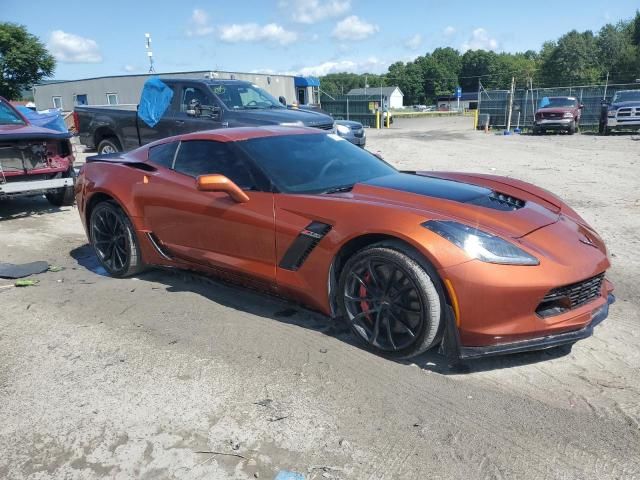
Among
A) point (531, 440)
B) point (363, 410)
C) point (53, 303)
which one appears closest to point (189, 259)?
point (53, 303)

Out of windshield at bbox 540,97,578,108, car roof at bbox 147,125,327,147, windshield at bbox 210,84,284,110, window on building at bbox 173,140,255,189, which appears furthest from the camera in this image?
windshield at bbox 540,97,578,108

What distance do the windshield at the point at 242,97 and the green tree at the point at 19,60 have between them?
1881 inches

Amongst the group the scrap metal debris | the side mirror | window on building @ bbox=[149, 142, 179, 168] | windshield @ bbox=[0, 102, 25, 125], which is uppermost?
windshield @ bbox=[0, 102, 25, 125]

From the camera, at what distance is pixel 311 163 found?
3.97m

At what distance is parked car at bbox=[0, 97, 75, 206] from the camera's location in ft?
23.7

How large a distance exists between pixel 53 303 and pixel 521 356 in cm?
375

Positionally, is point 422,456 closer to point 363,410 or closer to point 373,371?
point 363,410

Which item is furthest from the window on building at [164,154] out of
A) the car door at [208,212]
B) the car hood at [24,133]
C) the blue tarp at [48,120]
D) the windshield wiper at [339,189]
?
the blue tarp at [48,120]

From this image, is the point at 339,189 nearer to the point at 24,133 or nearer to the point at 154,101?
the point at 24,133

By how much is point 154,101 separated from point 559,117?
1874 centimetres

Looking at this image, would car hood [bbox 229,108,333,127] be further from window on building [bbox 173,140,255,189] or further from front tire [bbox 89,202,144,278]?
window on building [bbox 173,140,255,189]

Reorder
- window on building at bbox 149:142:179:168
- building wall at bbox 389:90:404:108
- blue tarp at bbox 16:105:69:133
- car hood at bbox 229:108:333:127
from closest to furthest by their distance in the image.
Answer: window on building at bbox 149:142:179:168 < car hood at bbox 229:108:333:127 < blue tarp at bbox 16:105:69:133 < building wall at bbox 389:90:404:108

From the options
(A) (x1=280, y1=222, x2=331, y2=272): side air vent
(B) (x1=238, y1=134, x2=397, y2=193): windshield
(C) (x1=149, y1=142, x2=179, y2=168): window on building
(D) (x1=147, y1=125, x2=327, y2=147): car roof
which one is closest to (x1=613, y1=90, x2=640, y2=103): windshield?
(B) (x1=238, y1=134, x2=397, y2=193): windshield

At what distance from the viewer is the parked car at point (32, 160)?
7234mm
